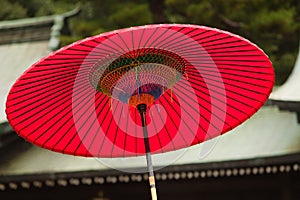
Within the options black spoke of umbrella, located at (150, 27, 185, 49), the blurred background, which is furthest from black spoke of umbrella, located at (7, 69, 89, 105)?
the blurred background

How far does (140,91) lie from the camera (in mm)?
1744

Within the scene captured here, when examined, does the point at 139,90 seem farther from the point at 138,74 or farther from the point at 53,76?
the point at 53,76

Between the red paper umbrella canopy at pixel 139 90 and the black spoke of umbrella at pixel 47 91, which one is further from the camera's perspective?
the black spoke of umbrella at pixel 47 91

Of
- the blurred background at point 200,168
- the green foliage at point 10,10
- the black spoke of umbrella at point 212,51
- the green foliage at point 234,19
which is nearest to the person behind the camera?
the black spoke of umbrella at point 212,51

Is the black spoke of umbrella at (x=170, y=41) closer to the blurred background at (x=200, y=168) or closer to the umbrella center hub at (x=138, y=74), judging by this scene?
the umbrella center hub at (x=138, y=74)

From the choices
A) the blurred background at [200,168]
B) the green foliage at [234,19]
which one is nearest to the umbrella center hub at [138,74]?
→ the blurred background at [200,168]

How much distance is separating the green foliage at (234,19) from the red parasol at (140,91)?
5061 mm

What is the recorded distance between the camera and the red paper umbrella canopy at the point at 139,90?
1610 millimetres

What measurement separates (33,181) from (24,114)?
3006 mm

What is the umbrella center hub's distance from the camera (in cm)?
167

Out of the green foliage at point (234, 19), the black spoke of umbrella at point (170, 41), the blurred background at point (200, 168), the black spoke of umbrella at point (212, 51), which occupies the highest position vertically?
the black spoke of umbrella at point (170, 41)

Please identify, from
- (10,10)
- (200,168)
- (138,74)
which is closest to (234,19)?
(200,168)

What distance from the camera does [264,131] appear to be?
516cm

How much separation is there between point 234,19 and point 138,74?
6484 millimetres
